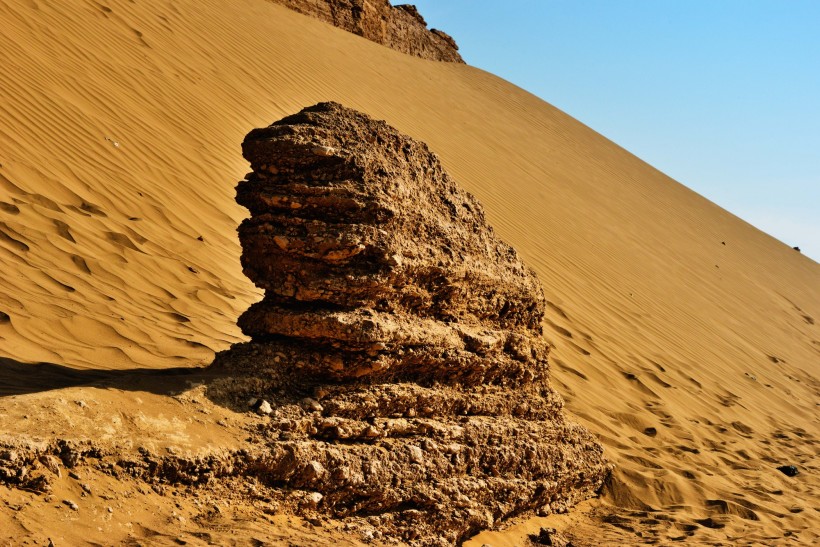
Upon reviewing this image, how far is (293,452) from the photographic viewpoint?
329 centimetres

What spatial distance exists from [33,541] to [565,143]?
2465cm

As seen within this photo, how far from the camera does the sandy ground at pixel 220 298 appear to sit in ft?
10.2

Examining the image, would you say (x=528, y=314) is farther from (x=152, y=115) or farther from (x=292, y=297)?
(x=152, y=115)

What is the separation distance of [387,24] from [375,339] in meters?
24.8

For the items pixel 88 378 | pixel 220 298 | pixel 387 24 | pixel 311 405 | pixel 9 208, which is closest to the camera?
pixel 311 405

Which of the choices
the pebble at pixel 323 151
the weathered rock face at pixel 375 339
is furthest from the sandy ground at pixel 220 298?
the pebble at pixel 323 151

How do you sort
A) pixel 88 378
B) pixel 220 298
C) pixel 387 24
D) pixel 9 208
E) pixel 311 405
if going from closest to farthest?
pixel 311 405 < pixel 88 378 < pixel 9 208 < pixel 220 298 < pixel 387 24

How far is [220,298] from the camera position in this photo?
21.2 ft

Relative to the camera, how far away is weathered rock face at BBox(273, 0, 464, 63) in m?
24.1

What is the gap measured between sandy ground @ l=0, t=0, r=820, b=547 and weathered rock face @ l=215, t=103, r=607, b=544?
0.26 meters

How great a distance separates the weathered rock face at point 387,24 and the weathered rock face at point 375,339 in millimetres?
20186

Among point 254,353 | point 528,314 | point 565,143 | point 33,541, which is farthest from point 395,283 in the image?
point 565,143

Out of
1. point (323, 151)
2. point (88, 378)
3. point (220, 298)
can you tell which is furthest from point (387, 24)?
point (88, 378)

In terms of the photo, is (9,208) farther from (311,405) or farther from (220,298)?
(311,405)
